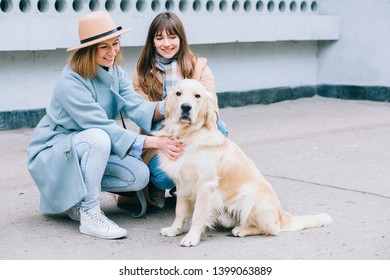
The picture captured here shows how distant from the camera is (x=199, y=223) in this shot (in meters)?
4.73

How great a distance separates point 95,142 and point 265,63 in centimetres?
699

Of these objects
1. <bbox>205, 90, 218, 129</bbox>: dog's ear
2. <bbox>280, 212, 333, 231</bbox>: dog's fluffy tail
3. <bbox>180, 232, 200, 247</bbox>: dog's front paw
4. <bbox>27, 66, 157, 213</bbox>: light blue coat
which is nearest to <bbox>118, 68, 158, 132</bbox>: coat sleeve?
<bbox>27, 66, 157, 213</bbox>: light blue coat

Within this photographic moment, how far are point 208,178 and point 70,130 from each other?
986 mm

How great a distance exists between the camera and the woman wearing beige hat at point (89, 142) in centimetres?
482

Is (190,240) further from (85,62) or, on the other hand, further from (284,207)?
(85,62)

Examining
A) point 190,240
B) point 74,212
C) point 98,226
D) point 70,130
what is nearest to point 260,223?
point 190,240

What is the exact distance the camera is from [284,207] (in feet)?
18.5

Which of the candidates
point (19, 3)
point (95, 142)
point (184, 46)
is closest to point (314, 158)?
point (184, 46)

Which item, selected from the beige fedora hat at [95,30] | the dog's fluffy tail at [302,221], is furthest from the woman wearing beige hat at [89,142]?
the dog's fluffy tail at [302,221]

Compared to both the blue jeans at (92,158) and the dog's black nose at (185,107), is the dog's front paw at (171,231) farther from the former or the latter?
the dog's black nose at (185,107)

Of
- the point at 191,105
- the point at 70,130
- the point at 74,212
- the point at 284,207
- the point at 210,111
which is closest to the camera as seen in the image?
the point at 191,105

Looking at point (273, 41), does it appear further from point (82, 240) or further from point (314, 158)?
point (82, 240)

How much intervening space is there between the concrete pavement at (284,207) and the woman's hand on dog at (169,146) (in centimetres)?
53

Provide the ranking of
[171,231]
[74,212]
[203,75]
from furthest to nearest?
1. [203,75]
2. [74,212]
3. [171,231]
